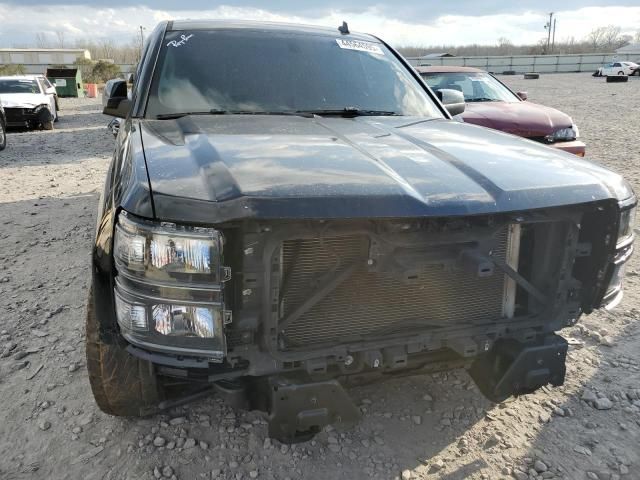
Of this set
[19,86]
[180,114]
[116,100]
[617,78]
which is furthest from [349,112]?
[617,78]

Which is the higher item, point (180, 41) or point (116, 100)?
point (180, 41)

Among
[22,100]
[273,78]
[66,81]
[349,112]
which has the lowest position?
[66,81]

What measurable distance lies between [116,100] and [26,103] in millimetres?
12286

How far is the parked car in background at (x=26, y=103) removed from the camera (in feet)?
44.1

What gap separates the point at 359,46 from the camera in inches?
139

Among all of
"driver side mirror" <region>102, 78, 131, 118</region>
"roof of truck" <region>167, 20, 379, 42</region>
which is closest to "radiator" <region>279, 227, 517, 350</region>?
"driver side mirror" <region>102, 78, 131, 118</region>

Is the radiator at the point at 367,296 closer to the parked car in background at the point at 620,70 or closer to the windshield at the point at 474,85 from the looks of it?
the windshield at the point at 474,85

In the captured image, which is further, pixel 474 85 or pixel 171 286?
pixel 474 85

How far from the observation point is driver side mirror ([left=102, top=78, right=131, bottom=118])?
3.20 m

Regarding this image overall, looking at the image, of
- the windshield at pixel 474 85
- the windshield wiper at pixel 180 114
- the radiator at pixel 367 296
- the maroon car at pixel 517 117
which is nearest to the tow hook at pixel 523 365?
the radiator at pixel 367 296

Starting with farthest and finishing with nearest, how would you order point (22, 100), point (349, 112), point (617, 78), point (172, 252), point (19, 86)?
point (617, 78) < point (19, 86) < point (22, 100) < point (349, 112) < point (172, 252)

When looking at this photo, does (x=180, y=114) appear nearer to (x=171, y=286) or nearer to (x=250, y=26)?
(x=250, y=26)

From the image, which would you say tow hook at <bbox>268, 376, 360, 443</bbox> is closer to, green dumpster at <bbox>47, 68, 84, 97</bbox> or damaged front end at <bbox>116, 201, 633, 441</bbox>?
damaged front end at <bbox>116, 201, 633, 441</bbox>

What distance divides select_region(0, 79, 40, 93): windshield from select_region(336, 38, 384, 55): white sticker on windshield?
539 inches
